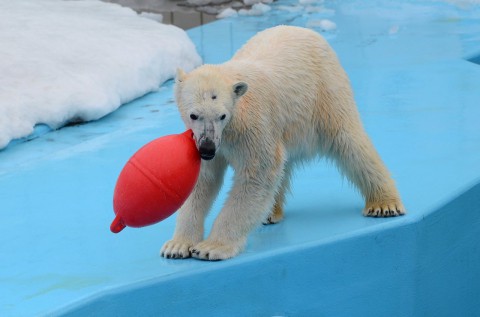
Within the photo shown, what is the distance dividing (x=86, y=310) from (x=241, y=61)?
944 millimetres

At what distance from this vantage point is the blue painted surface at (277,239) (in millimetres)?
2838

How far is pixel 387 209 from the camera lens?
3207 mm

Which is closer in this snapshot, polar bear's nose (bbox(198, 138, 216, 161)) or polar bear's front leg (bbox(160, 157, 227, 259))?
polar bear's nose (bbox(198, 138, 216, 161))

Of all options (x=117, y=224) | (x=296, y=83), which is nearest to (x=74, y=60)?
(x=296, y=83)

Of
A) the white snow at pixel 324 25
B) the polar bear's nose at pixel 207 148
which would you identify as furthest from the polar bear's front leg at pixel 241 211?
the white snow at pixel 324 25

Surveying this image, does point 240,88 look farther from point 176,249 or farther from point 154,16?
point 154,16

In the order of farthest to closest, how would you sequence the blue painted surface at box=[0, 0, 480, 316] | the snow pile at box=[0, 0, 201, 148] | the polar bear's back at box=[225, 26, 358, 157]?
the snow pile at box=[0, 0, 201, 148] → the polar bear's back at box=[225, 26, 358, 157] → the blue painted surface at box=[0, 0, 480, 316]

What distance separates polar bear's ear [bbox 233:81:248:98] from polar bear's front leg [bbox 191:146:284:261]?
0.26 m

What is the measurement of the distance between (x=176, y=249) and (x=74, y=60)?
2713mm

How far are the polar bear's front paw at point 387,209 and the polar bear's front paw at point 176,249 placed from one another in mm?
688

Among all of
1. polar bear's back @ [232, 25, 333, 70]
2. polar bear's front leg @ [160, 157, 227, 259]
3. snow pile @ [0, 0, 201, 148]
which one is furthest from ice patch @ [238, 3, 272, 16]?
polar bear's front leg @ [160, 157, 227, 259]

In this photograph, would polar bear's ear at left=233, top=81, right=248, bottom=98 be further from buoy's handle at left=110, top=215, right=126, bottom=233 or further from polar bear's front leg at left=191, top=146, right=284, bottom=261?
buoy's handle at left=110, top=215, right=126, bottom=233

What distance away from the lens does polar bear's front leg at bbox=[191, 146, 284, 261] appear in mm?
2871

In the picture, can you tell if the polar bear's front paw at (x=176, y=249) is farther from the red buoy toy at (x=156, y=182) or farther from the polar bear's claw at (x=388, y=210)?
the polar bear's claw at (x=388, y=210)
